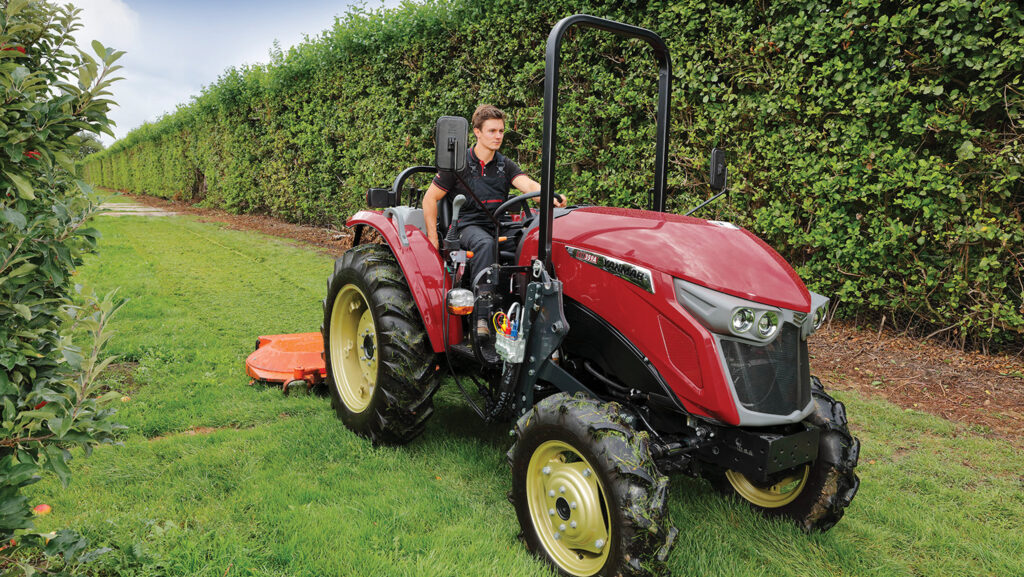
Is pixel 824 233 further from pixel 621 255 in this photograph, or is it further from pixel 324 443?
pixel 324 443

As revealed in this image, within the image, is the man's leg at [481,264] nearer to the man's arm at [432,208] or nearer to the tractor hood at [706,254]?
the man's arm at [432,208]

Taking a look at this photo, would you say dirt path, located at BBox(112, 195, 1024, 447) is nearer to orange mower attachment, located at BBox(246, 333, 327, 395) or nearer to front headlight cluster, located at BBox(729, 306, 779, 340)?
front headlight cluster, located at BBox(729, 306, 779, 340)

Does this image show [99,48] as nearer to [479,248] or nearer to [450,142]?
[450,142]

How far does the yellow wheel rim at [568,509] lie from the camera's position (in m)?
2.14

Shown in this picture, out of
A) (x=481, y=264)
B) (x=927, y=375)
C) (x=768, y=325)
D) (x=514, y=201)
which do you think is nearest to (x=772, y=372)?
(x=768, y=325)

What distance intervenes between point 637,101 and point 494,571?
183 inches

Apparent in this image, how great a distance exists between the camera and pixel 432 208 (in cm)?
330

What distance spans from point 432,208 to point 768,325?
1.83m

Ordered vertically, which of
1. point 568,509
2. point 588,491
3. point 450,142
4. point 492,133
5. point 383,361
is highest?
point 492,133

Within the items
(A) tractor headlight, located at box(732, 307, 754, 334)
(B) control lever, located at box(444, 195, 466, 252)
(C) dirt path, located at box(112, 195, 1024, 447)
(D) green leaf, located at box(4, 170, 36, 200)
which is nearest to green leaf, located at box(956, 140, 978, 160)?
(C) dirt path, located at box(112, 195, 1024, 447)

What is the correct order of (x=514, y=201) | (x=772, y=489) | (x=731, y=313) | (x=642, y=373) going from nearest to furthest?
(x=731, y=313), (x=642, y=373), (x=772, y=489), (x=514, y=201)

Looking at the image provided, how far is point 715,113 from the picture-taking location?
5406 millimetres

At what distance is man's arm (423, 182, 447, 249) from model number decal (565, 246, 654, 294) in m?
0.94

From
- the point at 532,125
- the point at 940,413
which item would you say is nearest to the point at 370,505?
the point at 940,413
